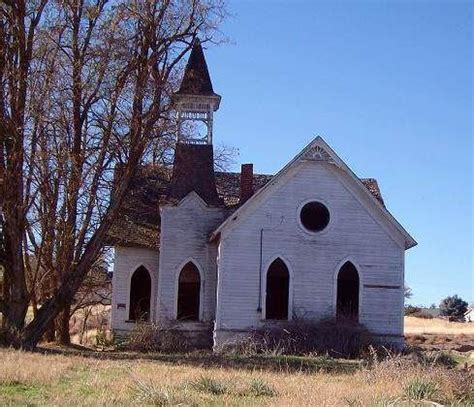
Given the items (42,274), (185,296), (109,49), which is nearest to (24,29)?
(109,49)

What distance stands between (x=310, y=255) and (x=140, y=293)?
302 inches

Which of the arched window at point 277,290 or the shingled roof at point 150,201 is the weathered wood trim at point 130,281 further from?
the arched window at point 277,290

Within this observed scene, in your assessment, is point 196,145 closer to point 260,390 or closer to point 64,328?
point 64,328

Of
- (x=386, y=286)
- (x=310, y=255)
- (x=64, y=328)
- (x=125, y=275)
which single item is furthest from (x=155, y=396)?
(x=125, y=275)

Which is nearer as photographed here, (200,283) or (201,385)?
(201,385)

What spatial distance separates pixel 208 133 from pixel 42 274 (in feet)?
28.8

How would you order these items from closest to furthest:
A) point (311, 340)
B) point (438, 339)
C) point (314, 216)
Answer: point (311, 340) < point (314, 216) < point (438, 339)

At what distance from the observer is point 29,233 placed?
2597 centimetres

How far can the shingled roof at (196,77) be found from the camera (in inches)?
1238

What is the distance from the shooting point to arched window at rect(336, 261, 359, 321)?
92.0ft

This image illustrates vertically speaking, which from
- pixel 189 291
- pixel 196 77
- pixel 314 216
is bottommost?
pixel 189 291

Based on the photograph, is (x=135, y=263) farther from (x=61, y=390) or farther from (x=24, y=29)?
(x=61, y=390)

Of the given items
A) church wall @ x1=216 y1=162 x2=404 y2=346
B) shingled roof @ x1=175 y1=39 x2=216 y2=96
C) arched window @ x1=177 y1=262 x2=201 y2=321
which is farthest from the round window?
shingled roof @ x1=175 y1=39 x2=216 y2=96

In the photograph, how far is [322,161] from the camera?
28000 millimetres
